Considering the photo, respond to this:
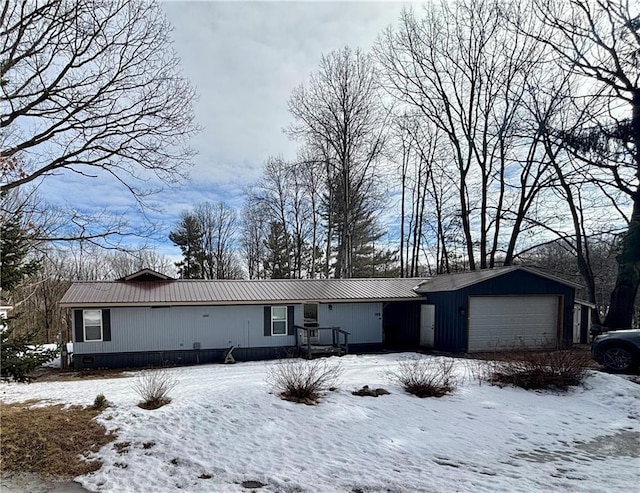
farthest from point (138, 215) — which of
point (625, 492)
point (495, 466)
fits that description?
point (625, 492)

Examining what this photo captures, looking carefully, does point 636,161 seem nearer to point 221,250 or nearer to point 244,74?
point 244,74

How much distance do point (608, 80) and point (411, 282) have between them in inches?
430

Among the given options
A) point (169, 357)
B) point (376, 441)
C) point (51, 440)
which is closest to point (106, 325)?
point (169, 357)

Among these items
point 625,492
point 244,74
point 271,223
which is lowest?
point 625,492

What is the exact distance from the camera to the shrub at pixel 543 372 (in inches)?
321

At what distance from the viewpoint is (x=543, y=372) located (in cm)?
823

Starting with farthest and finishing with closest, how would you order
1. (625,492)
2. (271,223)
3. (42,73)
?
(271,223), (42,73), (625,492)

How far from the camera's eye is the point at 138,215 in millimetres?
10805

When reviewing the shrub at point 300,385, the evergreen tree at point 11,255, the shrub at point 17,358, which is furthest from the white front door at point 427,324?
the evergreen tree at point 11,255

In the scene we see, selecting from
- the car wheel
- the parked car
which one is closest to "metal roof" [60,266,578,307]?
the parked car

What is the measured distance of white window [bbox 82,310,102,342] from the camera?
13688 millimetres

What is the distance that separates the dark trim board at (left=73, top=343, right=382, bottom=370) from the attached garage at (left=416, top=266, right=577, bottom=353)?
6.20m

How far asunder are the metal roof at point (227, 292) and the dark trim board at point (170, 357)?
1859 mm

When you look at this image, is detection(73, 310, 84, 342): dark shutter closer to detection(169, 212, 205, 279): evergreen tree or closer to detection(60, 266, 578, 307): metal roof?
detection(60, 266, 578, 307): metal roof
